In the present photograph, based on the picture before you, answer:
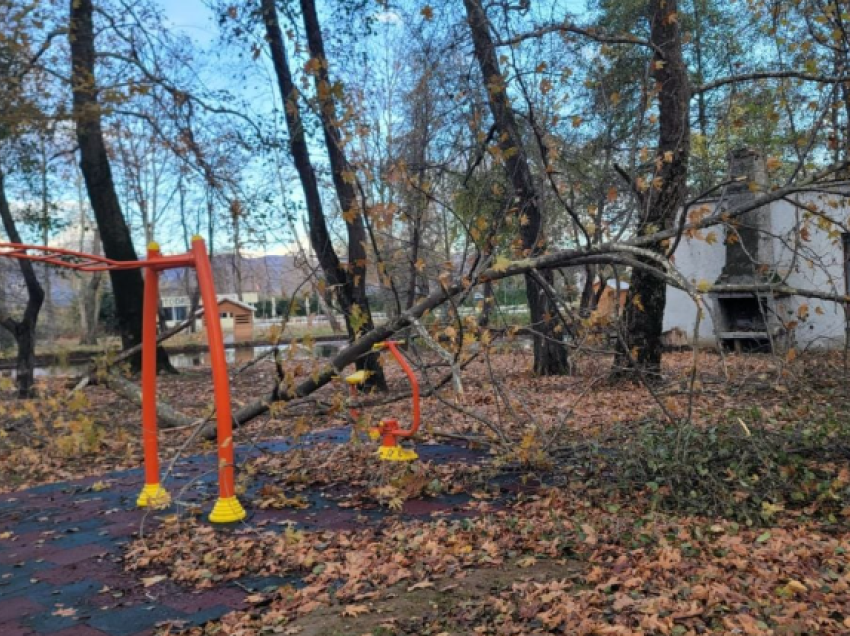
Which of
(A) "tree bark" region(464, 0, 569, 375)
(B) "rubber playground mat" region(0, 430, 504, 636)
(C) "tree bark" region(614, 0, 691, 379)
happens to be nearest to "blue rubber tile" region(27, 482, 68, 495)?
(B) "rubber playground mat" region(0, 430, 504, 636)

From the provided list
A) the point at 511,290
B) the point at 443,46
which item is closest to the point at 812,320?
the point at 511,290

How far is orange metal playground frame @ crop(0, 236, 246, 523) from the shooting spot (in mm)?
5070

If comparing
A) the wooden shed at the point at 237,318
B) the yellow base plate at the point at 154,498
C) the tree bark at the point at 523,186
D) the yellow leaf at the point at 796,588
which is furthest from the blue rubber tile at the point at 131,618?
the wooden shed at the point at 237,318

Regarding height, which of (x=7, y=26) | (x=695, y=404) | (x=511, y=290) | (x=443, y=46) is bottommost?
(x=695, y=404)

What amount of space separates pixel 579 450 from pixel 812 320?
13014 millimetres

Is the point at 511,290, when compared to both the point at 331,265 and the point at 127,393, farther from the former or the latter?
the point at 127,393

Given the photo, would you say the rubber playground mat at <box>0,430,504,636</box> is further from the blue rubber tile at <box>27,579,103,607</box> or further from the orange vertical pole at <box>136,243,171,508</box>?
the orange vertical pole at <box>136,243,171,508</box>

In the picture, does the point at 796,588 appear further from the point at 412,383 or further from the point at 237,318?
the point at 237,318

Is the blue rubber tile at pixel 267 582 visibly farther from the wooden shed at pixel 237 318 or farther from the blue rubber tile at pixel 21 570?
the wooden shed at pixel 237 318

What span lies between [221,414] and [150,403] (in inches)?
36.6

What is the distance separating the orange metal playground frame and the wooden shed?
102 ft

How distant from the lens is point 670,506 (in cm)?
496

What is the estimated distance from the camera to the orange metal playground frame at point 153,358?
507 centimetres

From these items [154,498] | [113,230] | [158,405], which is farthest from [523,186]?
[113,230]
